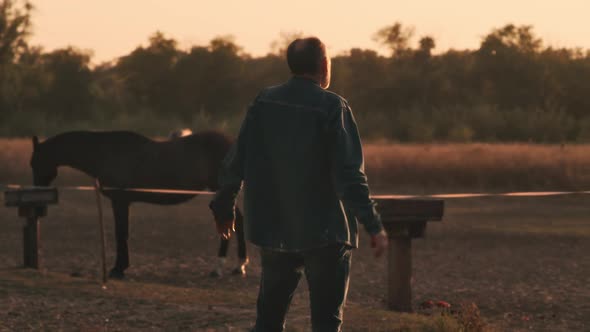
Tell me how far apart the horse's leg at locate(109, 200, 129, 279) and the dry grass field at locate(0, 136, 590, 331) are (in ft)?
0.54

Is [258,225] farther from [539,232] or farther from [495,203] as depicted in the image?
[495,203]

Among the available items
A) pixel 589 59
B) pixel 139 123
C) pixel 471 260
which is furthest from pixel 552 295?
pixel 589 59

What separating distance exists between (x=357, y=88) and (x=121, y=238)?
57.4m

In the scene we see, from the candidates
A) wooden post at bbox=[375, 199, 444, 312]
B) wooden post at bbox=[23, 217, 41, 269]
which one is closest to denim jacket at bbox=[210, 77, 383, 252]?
wooden post at bbox=[375, 199, 444, 312]

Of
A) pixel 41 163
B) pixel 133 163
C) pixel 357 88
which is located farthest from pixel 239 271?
pixel 357 88

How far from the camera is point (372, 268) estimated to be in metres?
12.0

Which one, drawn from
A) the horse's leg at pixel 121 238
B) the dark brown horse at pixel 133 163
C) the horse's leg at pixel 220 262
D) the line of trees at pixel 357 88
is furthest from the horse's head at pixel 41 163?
the line of trees at pixel 357 88

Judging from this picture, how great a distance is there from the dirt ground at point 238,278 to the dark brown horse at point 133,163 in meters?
0.88

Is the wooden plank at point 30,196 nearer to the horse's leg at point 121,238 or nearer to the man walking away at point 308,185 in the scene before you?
the horse's leg at point 121,238

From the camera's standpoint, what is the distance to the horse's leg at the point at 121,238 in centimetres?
1118

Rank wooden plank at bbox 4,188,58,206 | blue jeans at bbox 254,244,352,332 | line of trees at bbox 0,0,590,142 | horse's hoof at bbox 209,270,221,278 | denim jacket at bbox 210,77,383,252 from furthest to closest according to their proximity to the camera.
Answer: line of trees at bbox 0,0,590,142 < horse's hoof at bbox 209,270,221,278 < wooden plank at bbox 4,188,58,206 < blue jeans at bbox 254,244,352,332 < denim jacket at bbox 210,77,383,252

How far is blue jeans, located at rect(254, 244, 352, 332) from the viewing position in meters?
4.30

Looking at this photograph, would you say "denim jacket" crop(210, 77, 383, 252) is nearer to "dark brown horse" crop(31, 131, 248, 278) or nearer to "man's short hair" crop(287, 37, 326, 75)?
"man's short hair" crop(287, 37, 326, 75)

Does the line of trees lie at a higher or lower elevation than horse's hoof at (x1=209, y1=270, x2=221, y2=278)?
higher
